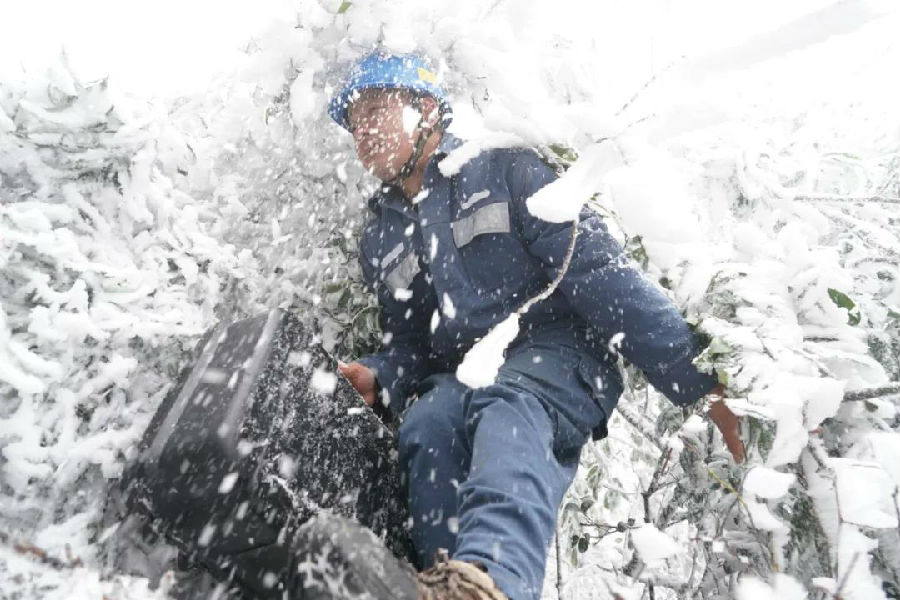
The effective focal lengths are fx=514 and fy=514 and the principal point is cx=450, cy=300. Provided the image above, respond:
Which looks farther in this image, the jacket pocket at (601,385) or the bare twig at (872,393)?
the jacket pocket at (601,385)

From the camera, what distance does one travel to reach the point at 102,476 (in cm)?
155

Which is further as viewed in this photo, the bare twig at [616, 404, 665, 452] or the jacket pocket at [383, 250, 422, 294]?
the bare twig at [616, 404, 665, 452]

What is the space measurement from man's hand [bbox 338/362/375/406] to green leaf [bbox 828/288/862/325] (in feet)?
5.53

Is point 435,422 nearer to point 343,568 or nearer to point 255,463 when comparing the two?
point 255,463

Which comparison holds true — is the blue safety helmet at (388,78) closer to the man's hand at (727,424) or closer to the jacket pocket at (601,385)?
the jacket pocket at (601,385)

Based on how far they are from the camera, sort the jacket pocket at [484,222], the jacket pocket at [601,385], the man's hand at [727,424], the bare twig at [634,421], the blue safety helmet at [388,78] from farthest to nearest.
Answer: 1. the bare twig at [634,421]
2. the blue safety helmet at [388,78]
3. the jacket pocket at [484,222]
4. the jacket pocket at [601,385]
5. the man's hand at [727,424]

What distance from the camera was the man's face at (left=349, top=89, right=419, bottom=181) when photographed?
2.29m

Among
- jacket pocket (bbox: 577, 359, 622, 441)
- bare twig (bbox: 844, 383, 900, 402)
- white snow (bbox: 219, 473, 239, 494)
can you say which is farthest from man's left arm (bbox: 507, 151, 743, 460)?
white snow (bbox: 219, 473, 239, 494)

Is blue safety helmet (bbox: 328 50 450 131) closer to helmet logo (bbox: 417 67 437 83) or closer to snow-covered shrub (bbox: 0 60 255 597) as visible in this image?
helmet logo (bbox: 417 67 437 83)

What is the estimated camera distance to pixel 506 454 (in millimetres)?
1401

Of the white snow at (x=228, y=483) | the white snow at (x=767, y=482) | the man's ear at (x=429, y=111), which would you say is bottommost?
the white snow at (x=767, y=482)

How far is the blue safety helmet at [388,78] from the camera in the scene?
2342 millimetres

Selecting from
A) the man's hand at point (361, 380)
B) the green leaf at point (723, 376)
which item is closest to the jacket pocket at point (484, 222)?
the man's hand at point (361, 380)

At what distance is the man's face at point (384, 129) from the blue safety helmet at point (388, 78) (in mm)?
43
